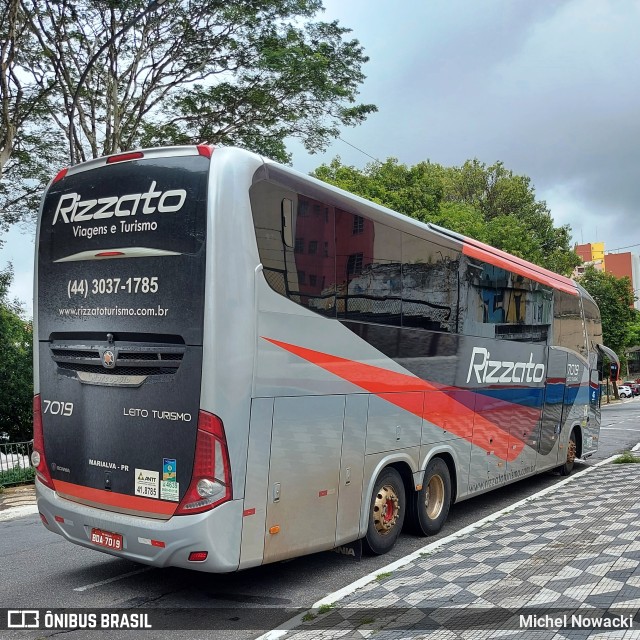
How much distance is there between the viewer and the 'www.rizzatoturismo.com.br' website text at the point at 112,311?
5402mm

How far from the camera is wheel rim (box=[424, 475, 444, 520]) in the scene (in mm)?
8289

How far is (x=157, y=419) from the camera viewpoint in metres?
5.36

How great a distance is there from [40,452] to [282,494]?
240 centimetres

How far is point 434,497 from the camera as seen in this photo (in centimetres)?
840

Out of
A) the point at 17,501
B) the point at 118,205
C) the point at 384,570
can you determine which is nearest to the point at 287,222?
the point at 118,205

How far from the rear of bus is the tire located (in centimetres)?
335

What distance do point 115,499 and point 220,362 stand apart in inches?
61.0

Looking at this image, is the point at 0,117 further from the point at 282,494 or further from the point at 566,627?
the point at 566,627

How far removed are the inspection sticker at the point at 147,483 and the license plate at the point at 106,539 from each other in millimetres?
426

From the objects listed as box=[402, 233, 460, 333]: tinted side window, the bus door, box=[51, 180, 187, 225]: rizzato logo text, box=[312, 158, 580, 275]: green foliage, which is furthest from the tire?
box=[312, 158, 580, 275]: green foliage

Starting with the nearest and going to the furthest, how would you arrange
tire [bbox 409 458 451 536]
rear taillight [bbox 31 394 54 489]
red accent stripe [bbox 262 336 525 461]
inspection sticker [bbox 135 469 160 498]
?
1. inspection sticker [bbox 135 469 160 498]
2. rear taillight [bbox 31 394 54 489]
3. red accent stripe [bbox 262 336 525 461]
4. tire [bbox 409 458 451 536]

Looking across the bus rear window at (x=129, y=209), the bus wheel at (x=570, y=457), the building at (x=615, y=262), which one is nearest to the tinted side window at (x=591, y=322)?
the bus wheel at (x=570, y=457)

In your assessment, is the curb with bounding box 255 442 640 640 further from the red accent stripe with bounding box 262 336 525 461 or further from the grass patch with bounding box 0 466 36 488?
the grass patch with bounding box 0 466 36 488

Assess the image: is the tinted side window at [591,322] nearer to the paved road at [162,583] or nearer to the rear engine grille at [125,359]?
the paved road at [162,583]
